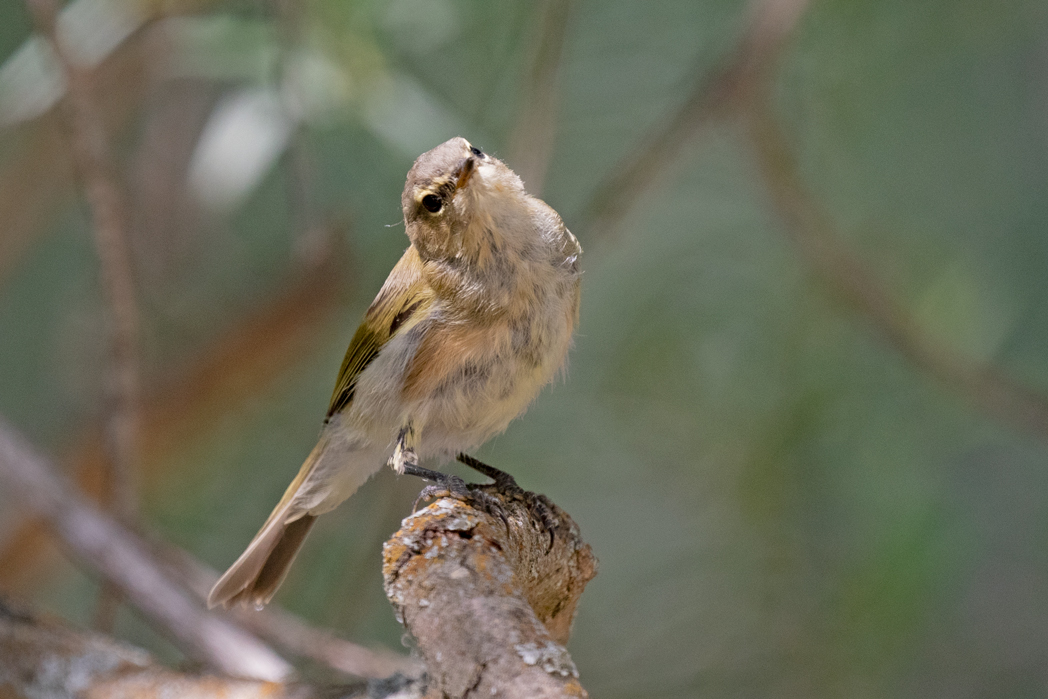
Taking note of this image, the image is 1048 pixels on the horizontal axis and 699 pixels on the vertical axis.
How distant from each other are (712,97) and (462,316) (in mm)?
1739

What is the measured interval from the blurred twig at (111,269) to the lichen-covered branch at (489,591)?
1538mm

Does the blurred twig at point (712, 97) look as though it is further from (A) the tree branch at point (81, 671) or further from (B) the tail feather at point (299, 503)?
(A) the tree branch at point (81, 671)

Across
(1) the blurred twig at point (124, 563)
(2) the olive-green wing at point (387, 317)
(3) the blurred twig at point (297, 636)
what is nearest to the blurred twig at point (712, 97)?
(2) the olive-green wing at point (387, 317)

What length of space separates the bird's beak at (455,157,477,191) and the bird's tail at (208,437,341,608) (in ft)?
2.31

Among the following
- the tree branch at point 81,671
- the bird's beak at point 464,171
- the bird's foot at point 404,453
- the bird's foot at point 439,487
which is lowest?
the tree branch at point 81,671

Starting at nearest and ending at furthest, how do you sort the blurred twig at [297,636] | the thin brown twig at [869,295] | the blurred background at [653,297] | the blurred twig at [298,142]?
the blurred twig at [297,636]
the blurred twig at [298,142]
the thin brown twig at [869,295]
the blurred background at [653,297]

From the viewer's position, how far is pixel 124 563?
2.35m

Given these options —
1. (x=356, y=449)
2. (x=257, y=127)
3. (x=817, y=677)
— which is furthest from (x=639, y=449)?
(x=356, y=449)

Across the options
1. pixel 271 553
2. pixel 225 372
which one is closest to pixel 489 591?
pixel 271 553

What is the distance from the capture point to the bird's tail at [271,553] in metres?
2.05

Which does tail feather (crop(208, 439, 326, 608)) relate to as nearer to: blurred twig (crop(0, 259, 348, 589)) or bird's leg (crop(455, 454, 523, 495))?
bird's leg (crop(455, 454, 523, 495))

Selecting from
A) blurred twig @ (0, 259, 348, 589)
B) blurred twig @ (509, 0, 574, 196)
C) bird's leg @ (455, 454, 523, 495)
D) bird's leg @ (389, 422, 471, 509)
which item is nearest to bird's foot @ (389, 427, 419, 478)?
bird's leg @ (389, 422, 471, 509)

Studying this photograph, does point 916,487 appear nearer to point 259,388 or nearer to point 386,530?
point 386,530

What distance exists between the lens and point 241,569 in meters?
2.06
